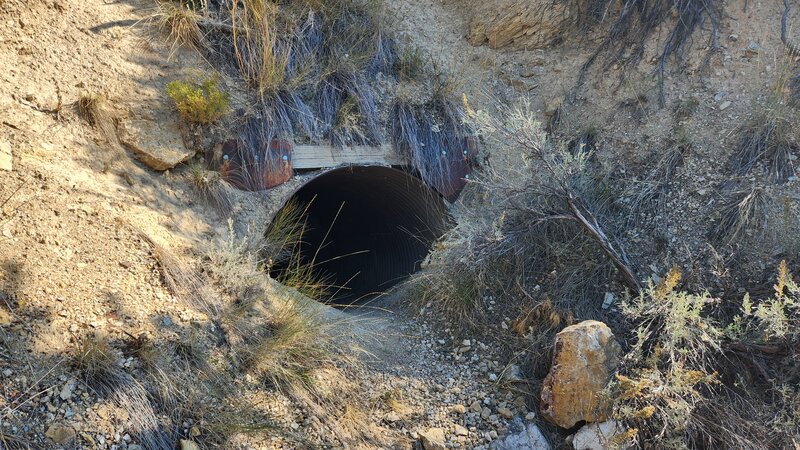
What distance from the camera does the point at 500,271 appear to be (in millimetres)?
5035

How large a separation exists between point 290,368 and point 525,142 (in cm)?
230

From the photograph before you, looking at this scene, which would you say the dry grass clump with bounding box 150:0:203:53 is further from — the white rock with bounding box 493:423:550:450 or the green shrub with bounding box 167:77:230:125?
the white rock with bounding box 493:423:550:450

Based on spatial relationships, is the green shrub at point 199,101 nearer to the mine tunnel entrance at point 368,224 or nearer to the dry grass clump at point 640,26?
the mine tunnel entrance at point 368,224

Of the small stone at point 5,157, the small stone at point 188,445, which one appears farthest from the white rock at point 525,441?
the small stone at point 5,157

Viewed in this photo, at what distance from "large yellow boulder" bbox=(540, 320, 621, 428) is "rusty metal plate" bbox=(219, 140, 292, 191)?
2.60 metres

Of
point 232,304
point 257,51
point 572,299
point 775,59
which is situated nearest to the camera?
point 232,304

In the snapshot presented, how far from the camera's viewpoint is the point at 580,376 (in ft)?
13.0

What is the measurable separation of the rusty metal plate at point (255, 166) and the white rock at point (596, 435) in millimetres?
2949

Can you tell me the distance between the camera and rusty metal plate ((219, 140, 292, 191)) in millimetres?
5289

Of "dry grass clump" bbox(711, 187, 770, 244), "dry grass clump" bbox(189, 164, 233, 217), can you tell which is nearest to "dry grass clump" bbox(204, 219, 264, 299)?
"dry grass clump" bbox(189, 164, 233, 217)

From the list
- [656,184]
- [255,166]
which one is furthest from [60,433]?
[656,184]

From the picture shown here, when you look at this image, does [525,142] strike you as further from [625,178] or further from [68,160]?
[68,160]

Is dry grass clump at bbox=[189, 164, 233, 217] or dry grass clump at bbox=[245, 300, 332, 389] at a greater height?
dry grass clump at bbox=[189, 164, 233, 217]

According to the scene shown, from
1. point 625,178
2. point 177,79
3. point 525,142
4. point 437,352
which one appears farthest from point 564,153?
point 177,79
